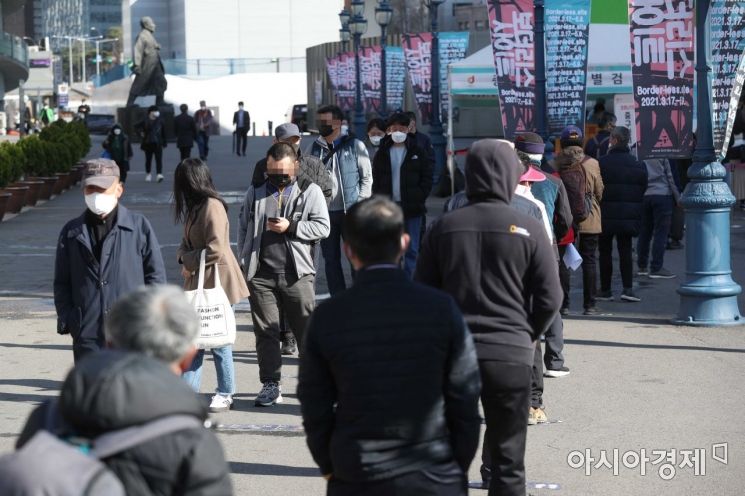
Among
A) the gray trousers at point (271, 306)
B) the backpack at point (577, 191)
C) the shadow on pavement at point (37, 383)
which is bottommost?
the shadow on pavement at point (37, 383)

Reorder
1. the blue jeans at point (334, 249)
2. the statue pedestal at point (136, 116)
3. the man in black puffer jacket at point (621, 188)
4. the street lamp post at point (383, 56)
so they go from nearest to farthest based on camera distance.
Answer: the blue jeans at point (334, 249) < the man in black puffer jacket at point (621, 188) < the street lamp post at point (383, 56) < the statue pedestal at point (136, 116)

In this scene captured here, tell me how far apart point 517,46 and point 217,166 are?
24374mm

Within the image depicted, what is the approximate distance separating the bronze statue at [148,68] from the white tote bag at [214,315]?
3963cm

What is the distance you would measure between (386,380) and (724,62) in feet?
27.8

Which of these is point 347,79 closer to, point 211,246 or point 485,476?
point 211,246

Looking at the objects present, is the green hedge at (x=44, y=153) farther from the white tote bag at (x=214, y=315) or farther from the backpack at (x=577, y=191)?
the white tote bag at (x=214, y=315)

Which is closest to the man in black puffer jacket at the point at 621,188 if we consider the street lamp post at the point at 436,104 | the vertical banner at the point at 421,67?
the street lamp post at the point at 436,104

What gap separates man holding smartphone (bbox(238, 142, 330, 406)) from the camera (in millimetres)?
8531

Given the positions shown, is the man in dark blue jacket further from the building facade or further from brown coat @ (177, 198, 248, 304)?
the building facade

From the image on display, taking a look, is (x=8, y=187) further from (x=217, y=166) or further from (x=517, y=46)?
(x=217, y=166)

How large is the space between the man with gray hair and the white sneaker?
203 inches

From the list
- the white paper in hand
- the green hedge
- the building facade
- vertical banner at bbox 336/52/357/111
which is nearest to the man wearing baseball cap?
the white paper in hand

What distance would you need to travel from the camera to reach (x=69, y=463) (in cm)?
296

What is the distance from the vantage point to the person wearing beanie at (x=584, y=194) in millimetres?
11203
